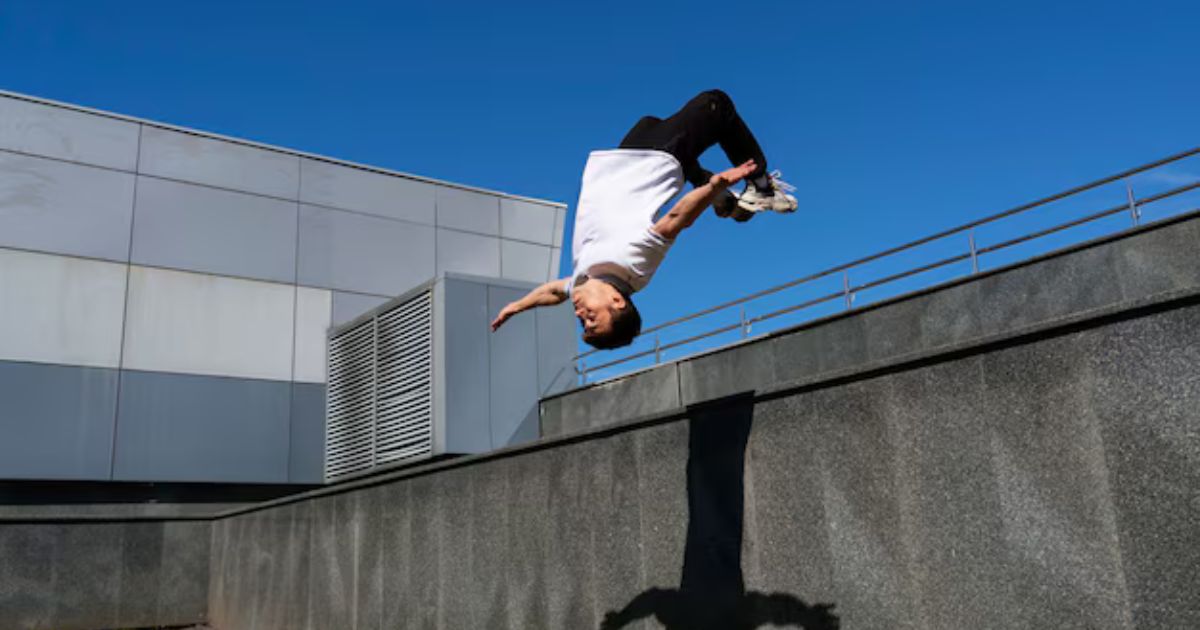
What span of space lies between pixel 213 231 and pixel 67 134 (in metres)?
2.85

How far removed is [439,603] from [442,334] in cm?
626

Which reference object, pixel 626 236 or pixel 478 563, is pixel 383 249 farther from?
pixel 626 236

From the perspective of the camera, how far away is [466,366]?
15.1 m

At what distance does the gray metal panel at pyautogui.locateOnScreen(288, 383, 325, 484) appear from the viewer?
58.2ft

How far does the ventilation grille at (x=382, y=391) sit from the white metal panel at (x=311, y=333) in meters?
0.26

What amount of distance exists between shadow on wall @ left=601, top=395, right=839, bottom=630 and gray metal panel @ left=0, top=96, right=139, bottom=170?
562 inches

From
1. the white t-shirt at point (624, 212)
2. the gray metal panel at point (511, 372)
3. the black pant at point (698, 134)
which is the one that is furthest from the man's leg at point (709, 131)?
the gray metal panel at point (511, 372)

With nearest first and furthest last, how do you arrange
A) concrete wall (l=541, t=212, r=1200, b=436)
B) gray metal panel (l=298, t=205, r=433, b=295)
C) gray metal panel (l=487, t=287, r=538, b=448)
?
concrete wall (l=541, t=212, r=1200, b=436), gray metal panel (l=487, t=287, r=538, b=448), gray metal panel (l=298, t=205, r=433, b=295)

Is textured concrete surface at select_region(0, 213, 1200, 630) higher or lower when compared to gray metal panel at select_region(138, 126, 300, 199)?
lower

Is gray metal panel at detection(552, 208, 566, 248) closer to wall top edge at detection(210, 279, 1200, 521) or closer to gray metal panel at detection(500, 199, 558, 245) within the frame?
gray metal panel at detection(500, 199, 558, 245)

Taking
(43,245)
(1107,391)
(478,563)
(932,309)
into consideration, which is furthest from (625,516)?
(43,245)

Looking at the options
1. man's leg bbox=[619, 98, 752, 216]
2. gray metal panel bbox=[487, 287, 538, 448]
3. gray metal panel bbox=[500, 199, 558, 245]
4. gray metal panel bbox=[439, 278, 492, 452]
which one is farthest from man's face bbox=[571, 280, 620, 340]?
gray metal panel bbox=[500, 199, 558, 245]

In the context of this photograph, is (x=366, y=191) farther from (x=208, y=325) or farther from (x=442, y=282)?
(x=442, y=282)

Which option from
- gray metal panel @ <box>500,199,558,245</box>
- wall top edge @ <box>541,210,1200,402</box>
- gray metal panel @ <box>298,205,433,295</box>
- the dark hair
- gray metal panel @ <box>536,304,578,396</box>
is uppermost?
gray metal panel @ <box>500,199,558,245</box>
